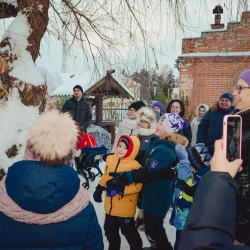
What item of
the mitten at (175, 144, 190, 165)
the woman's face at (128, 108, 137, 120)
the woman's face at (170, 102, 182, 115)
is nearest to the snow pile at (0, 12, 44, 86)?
the mitten at (175, 144, 190, 165)

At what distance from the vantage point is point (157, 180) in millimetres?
2951

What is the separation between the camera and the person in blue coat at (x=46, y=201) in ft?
4.77

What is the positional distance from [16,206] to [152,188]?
5.55 feet

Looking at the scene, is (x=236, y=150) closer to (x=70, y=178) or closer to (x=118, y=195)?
(x=70, y=178)

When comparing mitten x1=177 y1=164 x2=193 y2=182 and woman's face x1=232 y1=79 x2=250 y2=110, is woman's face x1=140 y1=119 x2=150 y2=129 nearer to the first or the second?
mitten x1=177 y1=164 x2=193 y2=182

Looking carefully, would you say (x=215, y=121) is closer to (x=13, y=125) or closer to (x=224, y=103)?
(x=224, y=103)

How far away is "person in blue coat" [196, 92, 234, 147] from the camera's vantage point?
4.63 m

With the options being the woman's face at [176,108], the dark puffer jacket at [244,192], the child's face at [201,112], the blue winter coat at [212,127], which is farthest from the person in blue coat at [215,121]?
the dark puffer jacket at [244,192]

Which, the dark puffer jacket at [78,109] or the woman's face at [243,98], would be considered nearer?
the woman's face at [243,98]

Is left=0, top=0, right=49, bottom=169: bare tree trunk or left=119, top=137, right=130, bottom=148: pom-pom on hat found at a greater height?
left=0, top=0, right=49, bottom=169: bare tree trunk

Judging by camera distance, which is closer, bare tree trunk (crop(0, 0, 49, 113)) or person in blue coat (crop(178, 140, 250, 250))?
person in blue coat (crop(178, 140, 250, 250))

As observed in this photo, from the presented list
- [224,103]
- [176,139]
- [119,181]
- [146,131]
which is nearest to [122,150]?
[119,181]

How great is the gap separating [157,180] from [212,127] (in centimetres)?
206

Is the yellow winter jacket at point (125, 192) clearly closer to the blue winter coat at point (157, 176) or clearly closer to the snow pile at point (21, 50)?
the blue winter coat at point (157, 176)
